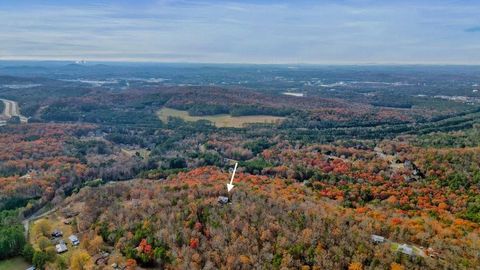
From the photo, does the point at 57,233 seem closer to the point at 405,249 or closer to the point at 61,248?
the point at 61,248

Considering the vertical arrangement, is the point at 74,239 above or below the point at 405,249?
below

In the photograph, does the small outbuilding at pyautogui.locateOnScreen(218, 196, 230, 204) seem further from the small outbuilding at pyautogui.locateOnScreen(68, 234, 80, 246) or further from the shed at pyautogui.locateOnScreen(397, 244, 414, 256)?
the shed at pyautogui.locateOnScreen(397, 244, 414, 256)

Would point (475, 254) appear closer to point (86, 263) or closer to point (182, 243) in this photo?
point (182, 243)

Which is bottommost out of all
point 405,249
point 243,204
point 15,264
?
point 15,264

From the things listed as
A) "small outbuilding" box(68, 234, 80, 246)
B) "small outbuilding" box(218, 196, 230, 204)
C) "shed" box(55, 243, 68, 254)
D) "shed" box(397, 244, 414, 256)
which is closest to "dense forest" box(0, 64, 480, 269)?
"shed" box(397, 244, 414, 256)

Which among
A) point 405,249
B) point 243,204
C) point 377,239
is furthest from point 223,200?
point 405,249

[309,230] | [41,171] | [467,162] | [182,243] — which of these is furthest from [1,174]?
[467,162]

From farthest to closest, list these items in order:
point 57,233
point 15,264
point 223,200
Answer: point 223,200, point 57,233, point 15,264

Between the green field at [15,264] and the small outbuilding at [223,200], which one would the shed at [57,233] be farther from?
the small outbuilding at [223,200]
